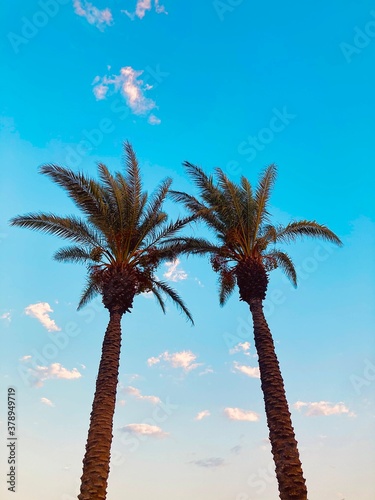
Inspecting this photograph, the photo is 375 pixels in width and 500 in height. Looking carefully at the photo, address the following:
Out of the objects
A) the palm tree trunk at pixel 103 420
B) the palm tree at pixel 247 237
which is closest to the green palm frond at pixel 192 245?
the palm tree at pixel 247 237

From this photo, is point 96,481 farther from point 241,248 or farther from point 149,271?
point 241,248

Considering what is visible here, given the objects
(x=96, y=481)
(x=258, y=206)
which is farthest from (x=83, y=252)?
(x=96, y=481)

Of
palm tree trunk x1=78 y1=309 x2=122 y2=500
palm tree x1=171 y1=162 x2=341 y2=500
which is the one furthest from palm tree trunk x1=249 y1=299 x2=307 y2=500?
palm tree trunk x1=78 y1=309 x2=122 y2=500

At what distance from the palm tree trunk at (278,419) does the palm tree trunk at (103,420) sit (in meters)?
4.70

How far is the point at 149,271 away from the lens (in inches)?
674

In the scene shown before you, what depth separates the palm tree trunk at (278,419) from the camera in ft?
38.7

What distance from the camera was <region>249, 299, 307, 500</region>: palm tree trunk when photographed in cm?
1180

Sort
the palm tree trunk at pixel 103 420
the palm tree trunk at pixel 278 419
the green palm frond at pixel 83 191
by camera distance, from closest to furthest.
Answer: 1. the palm tree trunk at pixel 103 420
2. the palm tree trunk at pixel 278 419
3. the green palm frond at pixel 83 191

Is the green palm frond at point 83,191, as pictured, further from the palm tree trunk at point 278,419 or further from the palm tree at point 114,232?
the palm tree trunk at point 278,419

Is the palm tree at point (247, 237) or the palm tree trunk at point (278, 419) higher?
the palm tree at point (247, 237)

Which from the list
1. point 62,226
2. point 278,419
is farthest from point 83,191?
point 278,419

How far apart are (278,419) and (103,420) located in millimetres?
5146

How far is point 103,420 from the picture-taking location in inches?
503

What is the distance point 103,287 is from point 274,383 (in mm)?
6783
